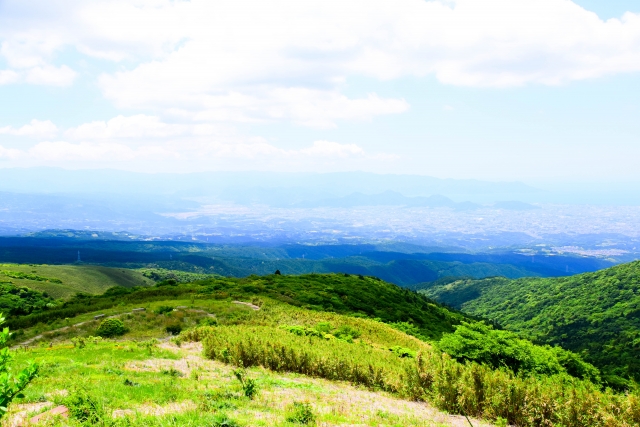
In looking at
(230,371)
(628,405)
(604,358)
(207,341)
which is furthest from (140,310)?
(604,358)

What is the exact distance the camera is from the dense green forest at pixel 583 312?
282 ft

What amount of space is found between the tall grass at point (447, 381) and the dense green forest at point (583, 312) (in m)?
69.7

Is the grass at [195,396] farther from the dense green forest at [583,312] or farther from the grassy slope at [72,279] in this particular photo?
the dense green forest at [583,312]

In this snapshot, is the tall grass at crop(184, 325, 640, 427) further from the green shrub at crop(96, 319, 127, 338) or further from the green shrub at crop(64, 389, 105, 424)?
the green shrub at crop(64, 389, 105, 424)

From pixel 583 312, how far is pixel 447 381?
409 ft

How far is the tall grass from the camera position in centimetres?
1227

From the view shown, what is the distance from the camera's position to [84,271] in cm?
11569

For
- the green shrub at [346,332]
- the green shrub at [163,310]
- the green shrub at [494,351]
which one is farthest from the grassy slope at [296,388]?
the green shrub at [163,310]

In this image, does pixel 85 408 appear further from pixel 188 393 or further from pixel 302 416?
pixel 302 416

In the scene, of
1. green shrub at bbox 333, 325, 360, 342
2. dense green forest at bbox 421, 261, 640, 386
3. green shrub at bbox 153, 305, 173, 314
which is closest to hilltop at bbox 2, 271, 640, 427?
green shrub at bbox 333, 325, 360, 342

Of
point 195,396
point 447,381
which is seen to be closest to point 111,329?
point 195,396

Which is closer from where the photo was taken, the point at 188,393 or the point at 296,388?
the point at 188,393

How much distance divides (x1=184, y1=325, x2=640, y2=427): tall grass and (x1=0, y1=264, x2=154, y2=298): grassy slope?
232ft

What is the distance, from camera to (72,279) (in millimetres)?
100375
